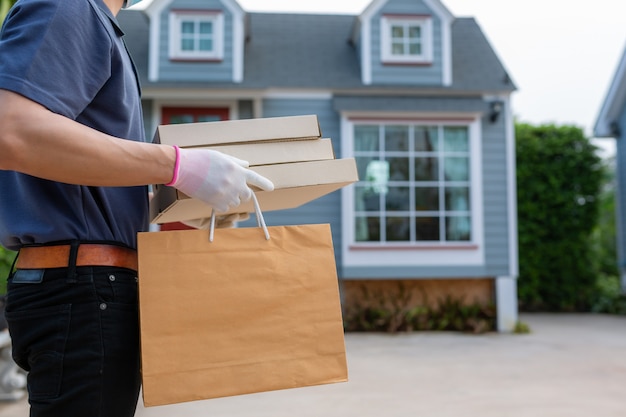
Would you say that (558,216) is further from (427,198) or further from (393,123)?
(393,123)

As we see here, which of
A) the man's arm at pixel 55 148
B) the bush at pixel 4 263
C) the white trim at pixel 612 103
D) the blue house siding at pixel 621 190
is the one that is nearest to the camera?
the man's arm at pixel 55 148

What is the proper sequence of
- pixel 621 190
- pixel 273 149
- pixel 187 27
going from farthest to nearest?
pixel 621 190 < pixel 187 27 < pixel 273 149

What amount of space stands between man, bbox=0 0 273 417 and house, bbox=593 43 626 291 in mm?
10385

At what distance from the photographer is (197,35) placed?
25.0 ft

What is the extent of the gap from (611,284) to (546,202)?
7.10 feet

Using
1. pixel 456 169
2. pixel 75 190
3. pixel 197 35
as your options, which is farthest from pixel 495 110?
pixel 75 190

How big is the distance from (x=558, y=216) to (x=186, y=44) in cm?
633

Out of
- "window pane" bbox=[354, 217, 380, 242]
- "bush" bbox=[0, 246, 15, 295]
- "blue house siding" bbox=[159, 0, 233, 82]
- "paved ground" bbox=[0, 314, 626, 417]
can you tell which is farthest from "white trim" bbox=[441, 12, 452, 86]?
"bush" bbox=[0, 246, 15, 295]

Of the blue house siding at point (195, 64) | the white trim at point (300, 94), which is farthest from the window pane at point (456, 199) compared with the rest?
the blue house siding at point (195, 64)

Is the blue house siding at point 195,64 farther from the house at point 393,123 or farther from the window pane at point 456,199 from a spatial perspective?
the window pane at point 456,199

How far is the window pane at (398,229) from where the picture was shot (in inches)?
292

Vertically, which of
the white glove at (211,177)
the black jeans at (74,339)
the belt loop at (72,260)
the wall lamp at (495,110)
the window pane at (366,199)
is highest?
the wall lamp at (495,110)

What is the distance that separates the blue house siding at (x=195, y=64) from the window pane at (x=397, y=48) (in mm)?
2120

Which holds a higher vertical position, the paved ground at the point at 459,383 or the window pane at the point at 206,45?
the window pane at the point at 206,45
